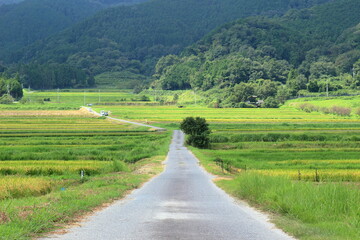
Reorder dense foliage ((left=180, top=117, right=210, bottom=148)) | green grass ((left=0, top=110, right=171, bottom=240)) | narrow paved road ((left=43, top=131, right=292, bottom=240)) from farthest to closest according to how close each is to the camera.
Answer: dense foliage ((left=180, top=117, right=210, bottom=148)), green grass ((left=0, top=110, right=171, bottom=240)), narrow paved road ((left=43, top=131, right=292, bottom=240))

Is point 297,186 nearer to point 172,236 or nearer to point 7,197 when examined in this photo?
point 172,236

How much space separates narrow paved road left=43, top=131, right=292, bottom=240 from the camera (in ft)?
46.5

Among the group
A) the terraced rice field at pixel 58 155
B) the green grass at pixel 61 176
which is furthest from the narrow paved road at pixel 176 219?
the terraced rice field at pixel 58 155

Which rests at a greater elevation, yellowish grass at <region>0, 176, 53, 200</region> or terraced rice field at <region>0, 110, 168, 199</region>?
yellowish grass at <region>0, 176, 53, 200</region>

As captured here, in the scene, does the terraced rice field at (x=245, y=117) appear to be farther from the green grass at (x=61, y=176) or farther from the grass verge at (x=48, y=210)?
the grass verge at (x=48, y=210)

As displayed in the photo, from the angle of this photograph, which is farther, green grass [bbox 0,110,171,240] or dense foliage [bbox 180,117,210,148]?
dense foliage [bbox 180,117,210,148]

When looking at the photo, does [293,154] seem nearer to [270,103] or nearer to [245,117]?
[245,117]

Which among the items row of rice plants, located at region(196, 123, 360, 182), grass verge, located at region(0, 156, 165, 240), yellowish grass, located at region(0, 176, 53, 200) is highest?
grass verge, located at region(0, 156, 165, 240)

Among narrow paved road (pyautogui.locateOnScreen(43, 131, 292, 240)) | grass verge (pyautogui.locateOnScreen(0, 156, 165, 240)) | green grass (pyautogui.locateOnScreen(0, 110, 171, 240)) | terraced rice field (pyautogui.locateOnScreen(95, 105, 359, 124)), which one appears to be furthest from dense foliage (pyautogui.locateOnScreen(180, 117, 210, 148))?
grass verge (pyautogui.locateOnScreen(0, 156, 165, 240))

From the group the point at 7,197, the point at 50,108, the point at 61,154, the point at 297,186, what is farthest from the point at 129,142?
the point at 50,108

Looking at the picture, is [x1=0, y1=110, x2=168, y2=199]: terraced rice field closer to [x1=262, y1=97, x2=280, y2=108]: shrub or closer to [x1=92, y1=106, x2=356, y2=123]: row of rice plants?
[x1=92, y1=106, x2=356, y2=123]: row of rice plants

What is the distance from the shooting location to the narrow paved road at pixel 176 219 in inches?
559

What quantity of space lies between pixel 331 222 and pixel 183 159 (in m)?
37.3

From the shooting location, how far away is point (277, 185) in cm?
2092
